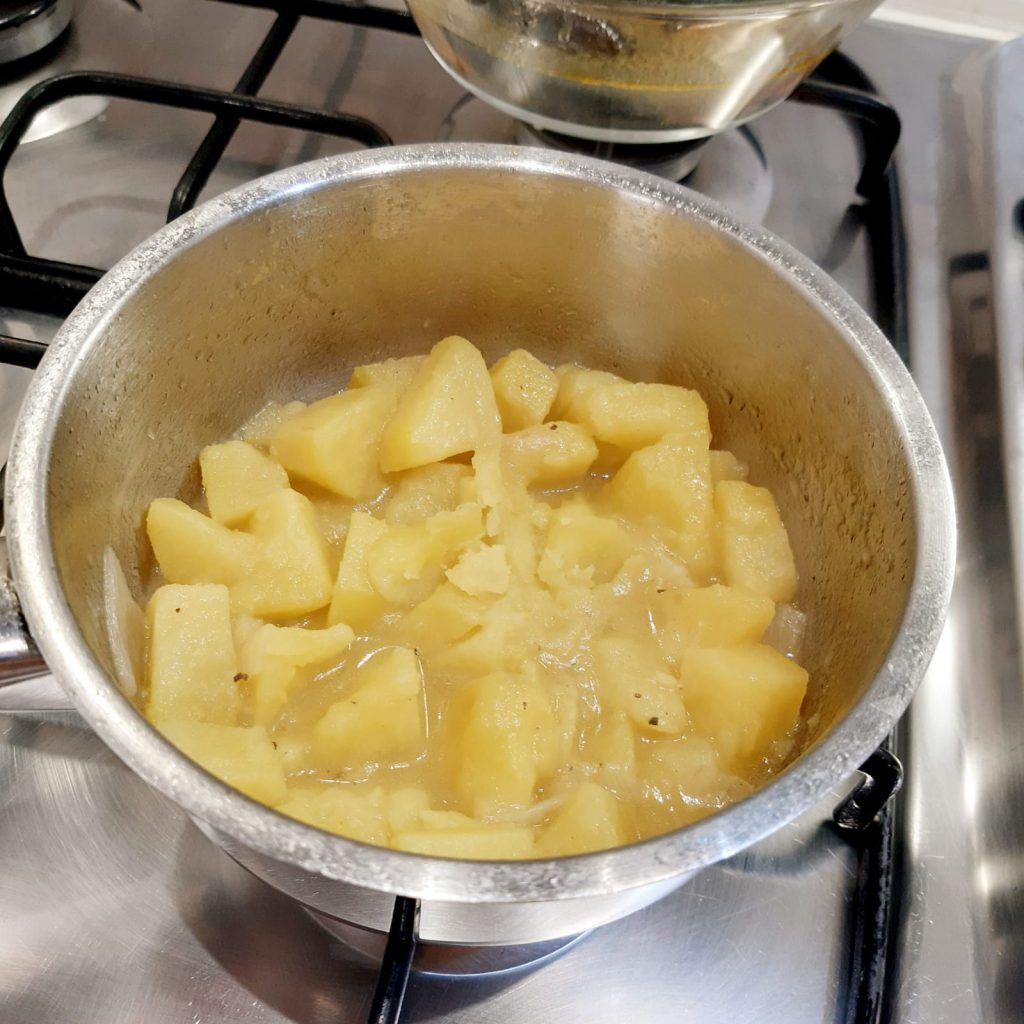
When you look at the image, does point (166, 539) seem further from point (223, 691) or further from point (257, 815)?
point (257, 815)

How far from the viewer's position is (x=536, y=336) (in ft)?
3.59

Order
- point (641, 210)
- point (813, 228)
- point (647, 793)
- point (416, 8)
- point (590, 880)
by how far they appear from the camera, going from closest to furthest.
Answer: point (590, 880) < point (647, 793) < point (641, 210) < point (416, 8) < point (813, 228)

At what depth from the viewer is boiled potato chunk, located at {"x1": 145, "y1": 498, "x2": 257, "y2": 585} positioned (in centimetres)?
85

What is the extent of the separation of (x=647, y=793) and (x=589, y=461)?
14.2 inches

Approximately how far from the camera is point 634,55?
1.00 m

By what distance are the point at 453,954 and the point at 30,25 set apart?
134cm

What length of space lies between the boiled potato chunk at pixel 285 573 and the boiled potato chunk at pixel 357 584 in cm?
2

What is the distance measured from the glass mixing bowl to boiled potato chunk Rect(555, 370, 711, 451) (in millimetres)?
347

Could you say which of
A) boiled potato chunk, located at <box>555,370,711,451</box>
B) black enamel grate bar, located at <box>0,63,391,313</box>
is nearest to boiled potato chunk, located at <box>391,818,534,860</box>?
boiled potato chunk, located at <box>555,370,711,451</box>

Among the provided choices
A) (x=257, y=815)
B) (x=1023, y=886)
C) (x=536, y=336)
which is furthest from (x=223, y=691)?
(x=1023, y=886)

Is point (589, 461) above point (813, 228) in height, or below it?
below

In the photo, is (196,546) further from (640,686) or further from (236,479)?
(640,686)

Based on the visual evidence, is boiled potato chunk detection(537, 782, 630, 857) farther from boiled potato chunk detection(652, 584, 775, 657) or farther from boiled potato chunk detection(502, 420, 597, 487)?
boiled potato chunk detection(502, 420, 597, 487)

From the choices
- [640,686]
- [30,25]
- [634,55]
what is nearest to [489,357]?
[634,55]
